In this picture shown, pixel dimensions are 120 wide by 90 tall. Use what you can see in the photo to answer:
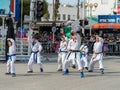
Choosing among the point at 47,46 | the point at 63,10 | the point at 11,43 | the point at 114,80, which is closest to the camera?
the point at 114,80

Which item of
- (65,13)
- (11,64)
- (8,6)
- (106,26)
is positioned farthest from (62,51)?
(65,13)

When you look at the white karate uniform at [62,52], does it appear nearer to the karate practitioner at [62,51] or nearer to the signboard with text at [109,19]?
the karate practitioner at [62,51]

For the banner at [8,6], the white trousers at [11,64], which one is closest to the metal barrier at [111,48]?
the banner at [8,6]

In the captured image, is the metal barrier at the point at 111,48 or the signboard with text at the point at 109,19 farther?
the signboard with text at the point at 109,19

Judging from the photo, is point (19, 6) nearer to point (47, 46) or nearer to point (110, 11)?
point (47, 46)

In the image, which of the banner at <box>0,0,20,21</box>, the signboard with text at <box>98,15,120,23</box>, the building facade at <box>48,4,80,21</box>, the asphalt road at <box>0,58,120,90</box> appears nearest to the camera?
the asphalt road at <box>0,58,120,90</box>

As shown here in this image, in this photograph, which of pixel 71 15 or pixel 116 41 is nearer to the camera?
pixel 116 41

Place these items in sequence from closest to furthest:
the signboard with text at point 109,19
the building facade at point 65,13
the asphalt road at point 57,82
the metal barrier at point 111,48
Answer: the asphalt road at point 57,82, the metal barrier at point 111,48, the signboard with text at point 109,19, the building facade at point 65,13

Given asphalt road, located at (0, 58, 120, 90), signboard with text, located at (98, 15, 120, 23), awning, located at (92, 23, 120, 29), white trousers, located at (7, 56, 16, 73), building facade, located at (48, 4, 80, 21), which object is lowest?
asphalt road, located at (0, 58, 120, 90)

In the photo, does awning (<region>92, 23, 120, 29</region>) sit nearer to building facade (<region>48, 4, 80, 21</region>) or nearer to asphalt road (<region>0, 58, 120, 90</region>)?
asphalt road (<region>0, 58, 120, 90</region>)

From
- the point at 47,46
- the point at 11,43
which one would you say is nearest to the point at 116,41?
the point at 47,46

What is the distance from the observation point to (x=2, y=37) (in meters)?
27.8

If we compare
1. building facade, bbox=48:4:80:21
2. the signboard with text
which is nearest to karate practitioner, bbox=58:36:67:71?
the signboard with text

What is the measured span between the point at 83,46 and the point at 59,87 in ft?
22.7
